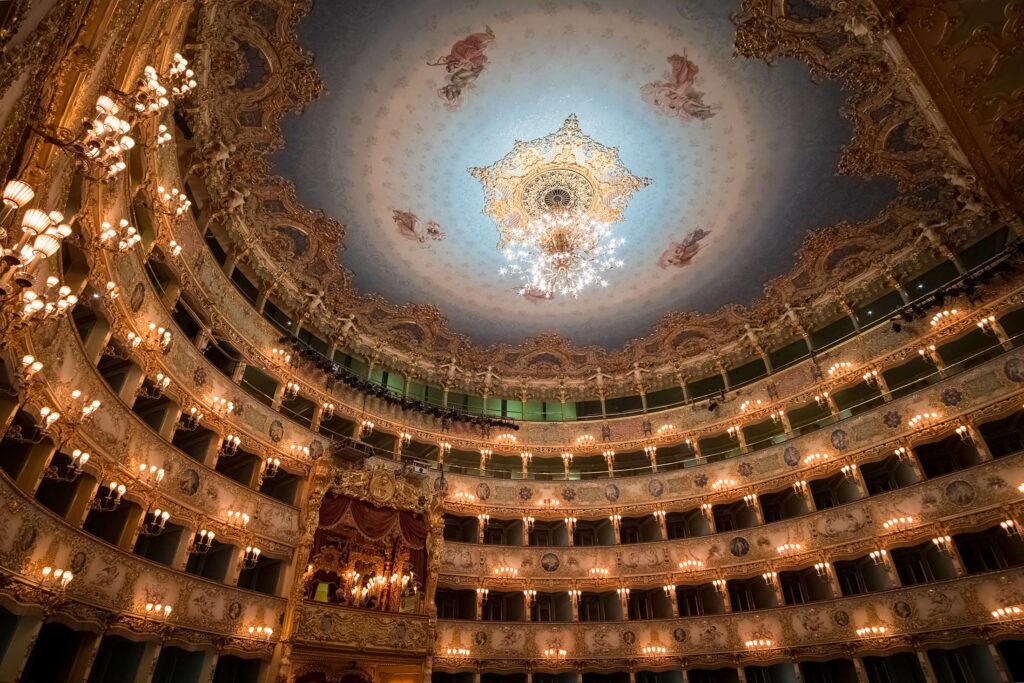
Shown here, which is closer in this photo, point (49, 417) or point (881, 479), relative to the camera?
point (49, 417)

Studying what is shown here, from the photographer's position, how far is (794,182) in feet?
59.7

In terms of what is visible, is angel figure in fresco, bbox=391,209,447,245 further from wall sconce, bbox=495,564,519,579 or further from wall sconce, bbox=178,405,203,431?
wall sconce, bbox=495,564,519,579

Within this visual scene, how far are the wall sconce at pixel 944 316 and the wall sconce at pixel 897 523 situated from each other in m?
6.40

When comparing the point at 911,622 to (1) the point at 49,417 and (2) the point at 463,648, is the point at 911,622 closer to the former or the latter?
(2) the point at 463,648

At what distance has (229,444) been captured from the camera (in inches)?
654

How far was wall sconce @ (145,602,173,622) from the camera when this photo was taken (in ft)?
42.1

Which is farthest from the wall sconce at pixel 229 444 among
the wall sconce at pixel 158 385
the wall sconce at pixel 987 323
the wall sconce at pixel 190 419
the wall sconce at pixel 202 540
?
the wall sconce at pixel 987 323

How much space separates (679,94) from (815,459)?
12.7 meters

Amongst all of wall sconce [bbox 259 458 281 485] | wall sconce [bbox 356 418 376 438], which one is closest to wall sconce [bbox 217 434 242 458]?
wall sconce [bbox 259 458 281 485]

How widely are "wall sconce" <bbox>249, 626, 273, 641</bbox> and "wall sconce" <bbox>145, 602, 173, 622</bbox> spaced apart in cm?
254

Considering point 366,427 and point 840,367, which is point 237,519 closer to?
point 366,427


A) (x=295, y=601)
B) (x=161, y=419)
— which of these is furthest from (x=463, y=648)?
(x=161, y=419)

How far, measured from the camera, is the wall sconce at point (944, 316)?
18266 mm

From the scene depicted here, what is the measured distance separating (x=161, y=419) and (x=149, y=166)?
20.9 ft
